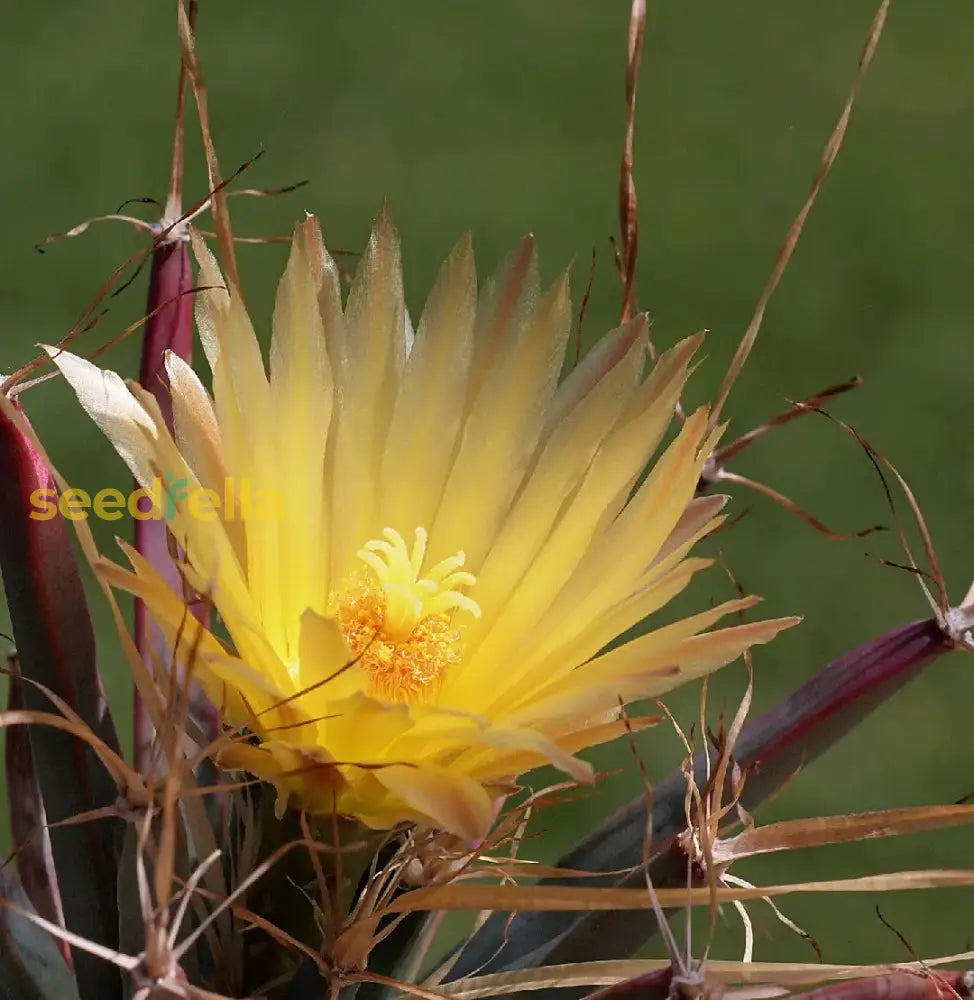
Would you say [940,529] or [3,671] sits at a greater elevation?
[3,671]

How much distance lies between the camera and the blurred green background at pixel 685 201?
51.3 inches

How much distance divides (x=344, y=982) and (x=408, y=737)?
66 mm

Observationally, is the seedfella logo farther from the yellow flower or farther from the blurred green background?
the blurred green background

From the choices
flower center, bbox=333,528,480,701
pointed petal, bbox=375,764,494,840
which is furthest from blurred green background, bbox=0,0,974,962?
pointed petal, bbox=375,764,494,840

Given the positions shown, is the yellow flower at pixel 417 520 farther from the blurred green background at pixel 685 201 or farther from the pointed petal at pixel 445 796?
the blurred green background at pixel 685 201

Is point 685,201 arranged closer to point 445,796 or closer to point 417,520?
point 417,520

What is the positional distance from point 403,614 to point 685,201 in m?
1.26

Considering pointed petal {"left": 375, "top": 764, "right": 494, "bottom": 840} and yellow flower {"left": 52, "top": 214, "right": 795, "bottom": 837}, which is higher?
yellow flower {"left": 52, "top": 214, "right": 795, "bottom": 837}

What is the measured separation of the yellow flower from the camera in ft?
1.16

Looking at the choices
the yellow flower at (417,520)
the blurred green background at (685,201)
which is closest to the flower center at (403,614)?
the yellow flower at (417,520)

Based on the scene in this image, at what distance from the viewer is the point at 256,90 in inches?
64.0

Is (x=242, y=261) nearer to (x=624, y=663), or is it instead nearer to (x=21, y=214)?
(x=21, y=214)

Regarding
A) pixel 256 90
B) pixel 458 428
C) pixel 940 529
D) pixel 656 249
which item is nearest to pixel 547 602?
pixel 458 428

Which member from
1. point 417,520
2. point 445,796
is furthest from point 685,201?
point 445,796
